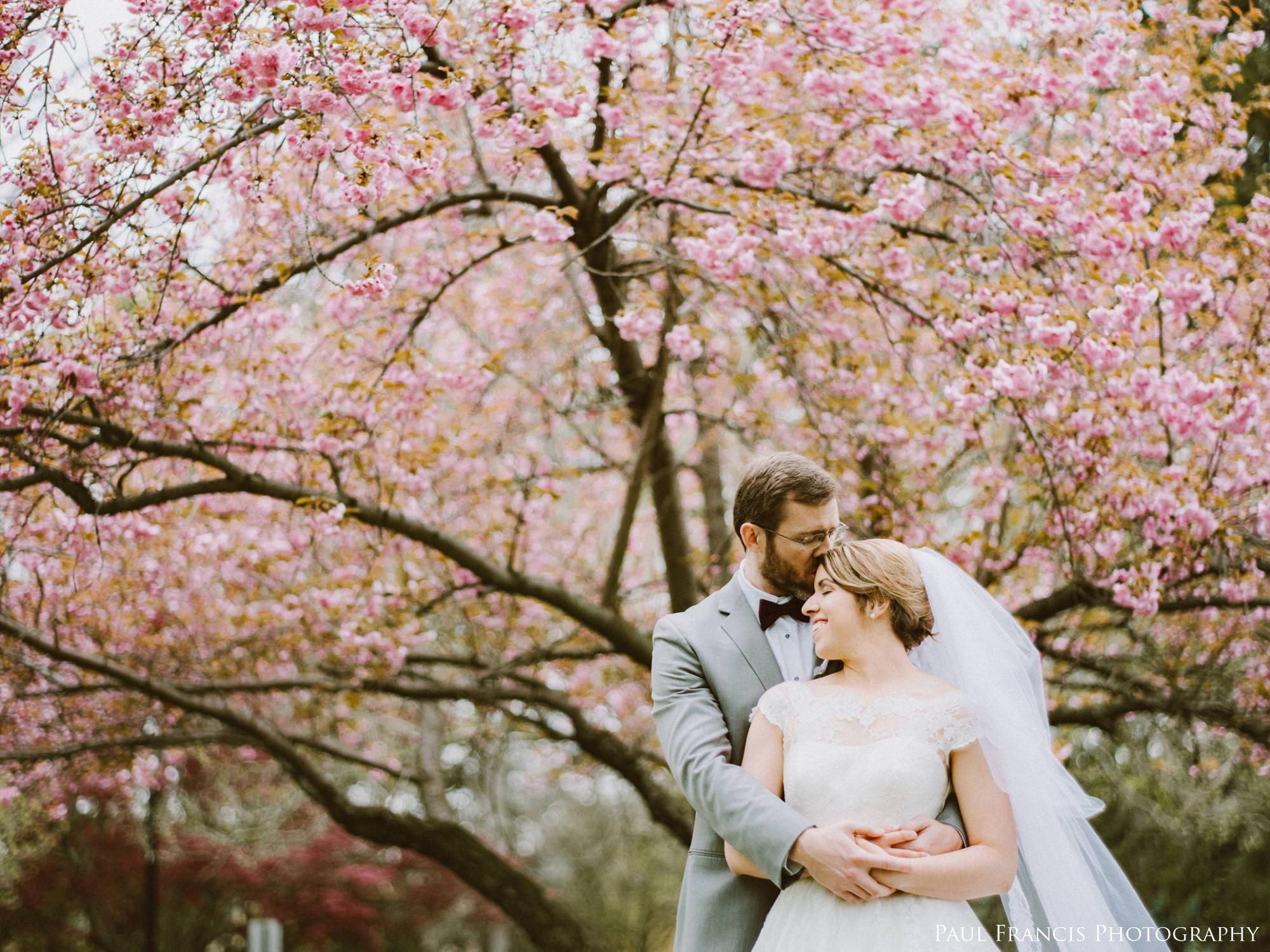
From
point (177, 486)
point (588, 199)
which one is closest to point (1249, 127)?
point (588, 199)

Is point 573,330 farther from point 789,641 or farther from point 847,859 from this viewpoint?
point 847,859

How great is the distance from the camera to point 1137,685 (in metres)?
5.92

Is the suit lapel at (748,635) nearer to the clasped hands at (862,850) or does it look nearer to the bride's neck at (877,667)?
the bride's neck at (877,667)

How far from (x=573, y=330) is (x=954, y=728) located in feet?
16.8

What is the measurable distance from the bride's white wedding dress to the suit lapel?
21 cm

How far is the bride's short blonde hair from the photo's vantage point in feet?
8.20

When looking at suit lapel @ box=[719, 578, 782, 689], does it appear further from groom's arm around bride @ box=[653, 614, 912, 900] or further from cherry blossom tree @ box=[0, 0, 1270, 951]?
cherry blossom tree @ box=[0, 0, 1270, 951]


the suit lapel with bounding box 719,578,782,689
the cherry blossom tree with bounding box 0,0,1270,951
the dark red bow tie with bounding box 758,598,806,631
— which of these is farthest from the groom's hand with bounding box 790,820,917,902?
the cherry blossom tree with bounding box 0,0,1270,951

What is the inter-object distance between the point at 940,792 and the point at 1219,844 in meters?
6.42

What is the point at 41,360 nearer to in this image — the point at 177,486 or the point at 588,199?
the point at 177,486

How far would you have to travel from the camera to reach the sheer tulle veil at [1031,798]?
7.83 feet

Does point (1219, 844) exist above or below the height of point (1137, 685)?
below

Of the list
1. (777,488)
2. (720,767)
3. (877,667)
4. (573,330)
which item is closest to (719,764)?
(720,767)

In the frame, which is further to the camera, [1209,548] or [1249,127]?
[1249,127]
